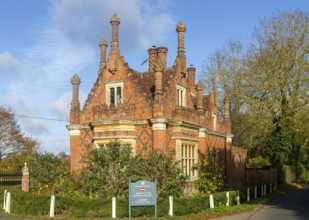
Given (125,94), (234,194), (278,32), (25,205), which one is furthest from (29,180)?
(278,32)

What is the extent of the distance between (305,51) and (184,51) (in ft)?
55.8

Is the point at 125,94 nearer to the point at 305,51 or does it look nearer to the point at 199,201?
the point at 199,201

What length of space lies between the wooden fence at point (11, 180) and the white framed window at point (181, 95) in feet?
34.6

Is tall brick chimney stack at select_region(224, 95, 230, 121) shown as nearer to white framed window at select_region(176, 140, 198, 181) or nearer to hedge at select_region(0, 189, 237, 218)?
white framed window at select_region(176, 140, 198, 181)

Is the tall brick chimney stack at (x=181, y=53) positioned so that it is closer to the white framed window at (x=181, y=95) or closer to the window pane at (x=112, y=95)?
the white framed window at (x=181, y=95)

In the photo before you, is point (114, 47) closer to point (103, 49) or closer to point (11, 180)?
point (103, 49)

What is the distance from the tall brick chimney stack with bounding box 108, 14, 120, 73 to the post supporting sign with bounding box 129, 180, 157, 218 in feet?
31.1

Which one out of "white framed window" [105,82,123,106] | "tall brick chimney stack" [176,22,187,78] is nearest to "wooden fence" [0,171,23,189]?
"white framed window" [105,82,123,106]

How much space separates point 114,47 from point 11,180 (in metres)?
10.7

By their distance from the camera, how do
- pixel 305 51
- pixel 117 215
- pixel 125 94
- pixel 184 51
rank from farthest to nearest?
pixel 305 51 < pixel 184 51 < pixel 125 94 < pixel 117 215

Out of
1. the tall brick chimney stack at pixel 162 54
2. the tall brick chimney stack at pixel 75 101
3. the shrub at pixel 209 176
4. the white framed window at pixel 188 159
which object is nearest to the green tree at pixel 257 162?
the shrub at pixel 209 176

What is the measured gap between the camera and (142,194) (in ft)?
54.7

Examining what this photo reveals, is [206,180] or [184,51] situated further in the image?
[184,51]

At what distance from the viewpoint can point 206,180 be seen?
24.0 meters
